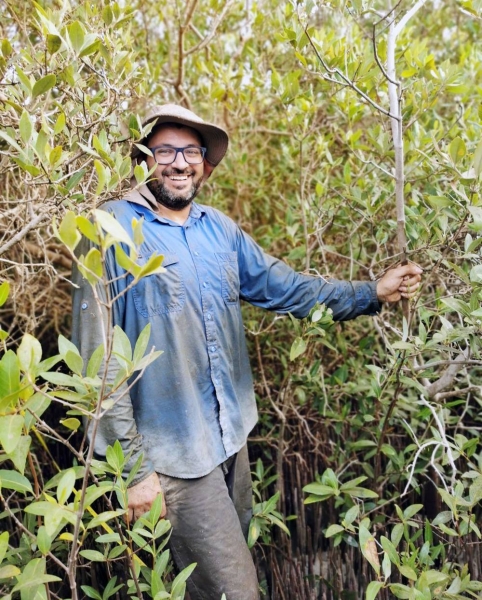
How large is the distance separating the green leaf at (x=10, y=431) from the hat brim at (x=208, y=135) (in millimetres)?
1166

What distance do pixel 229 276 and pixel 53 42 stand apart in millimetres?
888

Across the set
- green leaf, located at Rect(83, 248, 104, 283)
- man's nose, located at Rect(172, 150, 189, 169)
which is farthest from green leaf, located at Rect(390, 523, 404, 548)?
man's nose, located at Rect(172, 150, 189, 169)

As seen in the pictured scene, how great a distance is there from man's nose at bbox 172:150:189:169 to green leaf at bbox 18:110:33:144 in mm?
652

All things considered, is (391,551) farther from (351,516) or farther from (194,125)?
(194,125)

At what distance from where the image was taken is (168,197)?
193cm

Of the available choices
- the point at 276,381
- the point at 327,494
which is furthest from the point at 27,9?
the point at 327,494

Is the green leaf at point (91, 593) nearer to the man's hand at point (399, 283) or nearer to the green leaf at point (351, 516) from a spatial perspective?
the green leaf at point (351, 516)

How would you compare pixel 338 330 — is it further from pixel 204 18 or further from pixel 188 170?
pixel 204 18

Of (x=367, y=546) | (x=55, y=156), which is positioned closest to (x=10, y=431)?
(x=55, y=156)

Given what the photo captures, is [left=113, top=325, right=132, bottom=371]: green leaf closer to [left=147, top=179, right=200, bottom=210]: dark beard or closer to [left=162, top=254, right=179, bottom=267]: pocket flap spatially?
[left=162, top=254, right=179, bottom=267]: pocket flap

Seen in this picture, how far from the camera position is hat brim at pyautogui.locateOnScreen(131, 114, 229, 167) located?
1942 mm

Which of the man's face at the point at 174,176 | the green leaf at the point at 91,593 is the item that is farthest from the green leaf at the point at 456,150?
the green leaf at the point at 91,593

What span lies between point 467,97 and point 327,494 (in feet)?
6.05

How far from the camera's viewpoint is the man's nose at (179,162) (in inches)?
76.3
